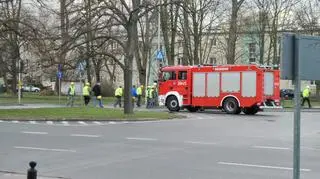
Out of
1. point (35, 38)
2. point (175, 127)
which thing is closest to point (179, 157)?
point (175, 127)

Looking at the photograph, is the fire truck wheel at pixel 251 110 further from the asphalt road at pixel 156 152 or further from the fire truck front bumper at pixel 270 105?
the asphalt road at pixel 156 152

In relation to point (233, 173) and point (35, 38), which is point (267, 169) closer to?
point (233, 173)

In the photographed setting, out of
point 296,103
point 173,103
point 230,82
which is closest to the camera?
point 296,103

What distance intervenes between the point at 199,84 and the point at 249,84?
352 cm

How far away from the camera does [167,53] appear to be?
58.9 metres

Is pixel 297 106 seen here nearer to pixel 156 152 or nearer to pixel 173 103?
pixel 156 152

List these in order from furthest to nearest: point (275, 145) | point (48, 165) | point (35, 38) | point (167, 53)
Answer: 1. point (167, 53)
2. point (35, 38)
3. point (275, 145)
4. point (48, 165)

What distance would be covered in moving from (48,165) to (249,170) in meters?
4.02

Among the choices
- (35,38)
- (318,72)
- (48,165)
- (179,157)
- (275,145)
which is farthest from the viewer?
(35,38)

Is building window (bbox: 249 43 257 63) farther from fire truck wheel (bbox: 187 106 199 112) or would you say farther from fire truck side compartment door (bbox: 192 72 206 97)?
fire truck side compartment door (bbox: 192 72 206 97)

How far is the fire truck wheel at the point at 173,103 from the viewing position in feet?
128

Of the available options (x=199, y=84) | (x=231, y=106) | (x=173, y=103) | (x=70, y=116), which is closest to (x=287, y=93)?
(x=173, y=103)

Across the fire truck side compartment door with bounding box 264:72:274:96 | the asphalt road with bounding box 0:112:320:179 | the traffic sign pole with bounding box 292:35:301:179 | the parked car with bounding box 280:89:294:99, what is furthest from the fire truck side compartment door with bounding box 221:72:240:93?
the parked car with bounding box 280:89:294:99

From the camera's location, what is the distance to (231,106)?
36.8 metres
